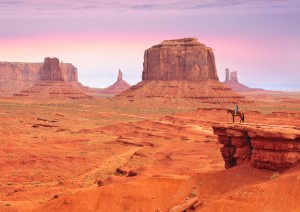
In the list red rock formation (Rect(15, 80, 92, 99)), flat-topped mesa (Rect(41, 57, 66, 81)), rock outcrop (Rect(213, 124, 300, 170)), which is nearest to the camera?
rock outcrop (Rect(213, 124, 300, 170))

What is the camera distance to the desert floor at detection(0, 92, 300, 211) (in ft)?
64.5

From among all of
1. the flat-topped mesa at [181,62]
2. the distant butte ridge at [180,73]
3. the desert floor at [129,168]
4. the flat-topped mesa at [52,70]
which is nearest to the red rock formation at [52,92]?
the flat-topped mesa at [52,70]

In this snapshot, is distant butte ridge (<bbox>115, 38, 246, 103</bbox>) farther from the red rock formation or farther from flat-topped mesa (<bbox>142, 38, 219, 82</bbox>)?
the red rock formation

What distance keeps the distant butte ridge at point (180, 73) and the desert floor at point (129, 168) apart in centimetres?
4424

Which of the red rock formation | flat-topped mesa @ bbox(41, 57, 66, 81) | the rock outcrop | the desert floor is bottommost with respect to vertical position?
the desert floor

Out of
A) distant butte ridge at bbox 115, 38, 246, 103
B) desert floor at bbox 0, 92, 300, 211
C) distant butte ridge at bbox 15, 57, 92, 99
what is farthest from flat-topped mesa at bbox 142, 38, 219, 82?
desert floor at bbox 0, 92, 300, 211

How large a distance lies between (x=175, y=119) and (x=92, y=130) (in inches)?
843

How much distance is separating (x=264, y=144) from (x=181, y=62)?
5179 inches

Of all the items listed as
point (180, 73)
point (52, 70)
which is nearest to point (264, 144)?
point (180, 73)

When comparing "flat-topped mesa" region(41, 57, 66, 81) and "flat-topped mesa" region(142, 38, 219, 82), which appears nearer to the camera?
"flat-topped mesa" region(142, 38, 219, 82)

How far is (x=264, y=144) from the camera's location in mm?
21422

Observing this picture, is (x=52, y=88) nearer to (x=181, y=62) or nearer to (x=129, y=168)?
(x=181, y=62)

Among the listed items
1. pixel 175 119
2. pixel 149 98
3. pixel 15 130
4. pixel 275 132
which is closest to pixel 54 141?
pixel 15 130

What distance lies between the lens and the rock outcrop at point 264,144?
20.6 metres
